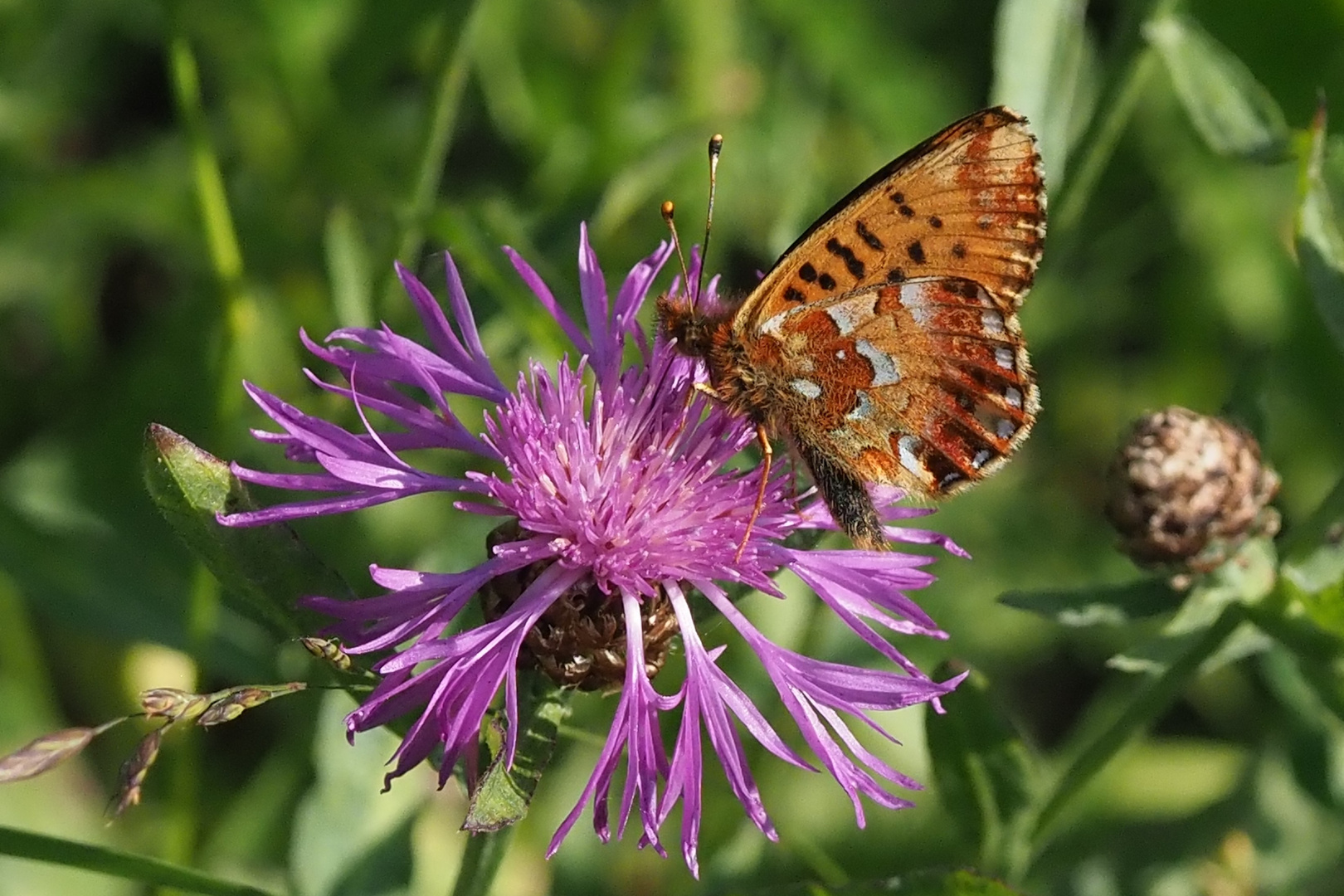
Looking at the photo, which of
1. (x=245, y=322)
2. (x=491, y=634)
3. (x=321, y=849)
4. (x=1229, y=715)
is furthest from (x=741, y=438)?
(x=1229, y=715)

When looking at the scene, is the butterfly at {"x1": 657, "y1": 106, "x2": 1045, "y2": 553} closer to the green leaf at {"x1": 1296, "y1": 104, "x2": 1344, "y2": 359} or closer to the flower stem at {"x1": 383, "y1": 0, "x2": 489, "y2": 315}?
the green leaf at {"x1": 1296, "y1": 104, "x2": 1344, "y2": 359}

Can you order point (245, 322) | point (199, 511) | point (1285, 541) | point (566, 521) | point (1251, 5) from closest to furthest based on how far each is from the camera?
point (199, 511) → point (566, 521) → point (1285, 541) → point (245, 322) → point (1251, 5)

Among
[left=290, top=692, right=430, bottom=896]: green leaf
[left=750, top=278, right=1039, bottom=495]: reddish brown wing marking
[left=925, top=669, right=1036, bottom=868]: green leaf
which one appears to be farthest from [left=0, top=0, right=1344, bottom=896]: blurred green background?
[left=750, top=278, right=1039, bottom=495]: reddish brown wing marking

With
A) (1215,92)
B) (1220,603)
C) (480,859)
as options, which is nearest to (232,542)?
(480,859)

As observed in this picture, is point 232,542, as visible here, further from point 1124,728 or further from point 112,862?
point 1124,728

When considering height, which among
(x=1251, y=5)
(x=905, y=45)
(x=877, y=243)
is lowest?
(x=877, y=243)

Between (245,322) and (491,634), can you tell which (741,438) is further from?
(245,322)

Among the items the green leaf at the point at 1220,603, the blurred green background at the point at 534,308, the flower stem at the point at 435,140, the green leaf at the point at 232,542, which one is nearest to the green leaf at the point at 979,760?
the green leaf at the point at 1220,603
